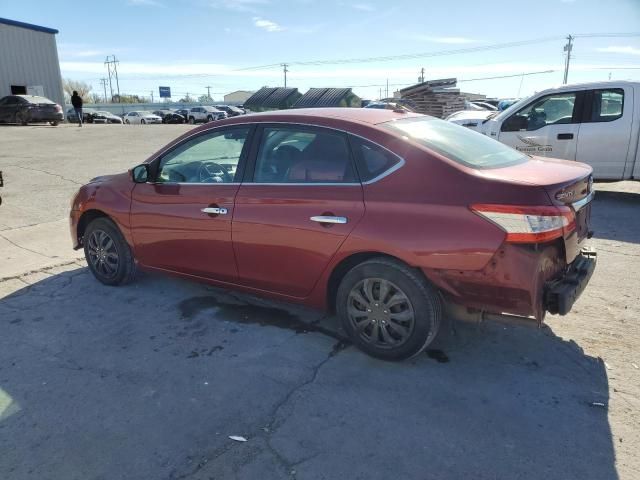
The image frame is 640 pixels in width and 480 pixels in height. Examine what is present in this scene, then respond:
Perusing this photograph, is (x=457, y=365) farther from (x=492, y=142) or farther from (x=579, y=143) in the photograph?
(x=579, y=143)

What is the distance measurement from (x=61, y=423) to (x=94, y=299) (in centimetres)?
194

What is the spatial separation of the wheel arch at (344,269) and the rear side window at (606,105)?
6632mm

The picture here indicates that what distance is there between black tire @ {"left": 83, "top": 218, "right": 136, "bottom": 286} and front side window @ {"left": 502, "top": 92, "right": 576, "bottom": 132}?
6.84 m

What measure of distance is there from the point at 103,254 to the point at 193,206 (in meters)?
1.41

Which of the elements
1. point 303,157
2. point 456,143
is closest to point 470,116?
point 456,143

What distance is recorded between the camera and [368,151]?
3.36m

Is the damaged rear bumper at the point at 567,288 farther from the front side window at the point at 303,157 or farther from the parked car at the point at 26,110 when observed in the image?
the parked car at the point at 26,110

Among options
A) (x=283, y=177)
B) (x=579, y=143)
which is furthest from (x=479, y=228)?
(x=579, y=143)

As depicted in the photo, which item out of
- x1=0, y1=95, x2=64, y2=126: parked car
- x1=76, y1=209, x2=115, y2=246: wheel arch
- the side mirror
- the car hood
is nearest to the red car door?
the side mirror

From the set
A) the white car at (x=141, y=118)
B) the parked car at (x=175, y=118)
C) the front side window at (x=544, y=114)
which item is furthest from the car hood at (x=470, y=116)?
the white car at (x=141, y=118)

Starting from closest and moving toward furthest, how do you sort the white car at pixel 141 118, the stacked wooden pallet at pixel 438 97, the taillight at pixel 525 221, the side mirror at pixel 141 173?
the taillight at pixel 525 221 < the side mirror at pixel 141 173 < the stacked wooden pallet at pixel 438 97 < the white car at pixel 141 118

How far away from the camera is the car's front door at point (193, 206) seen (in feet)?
13.0

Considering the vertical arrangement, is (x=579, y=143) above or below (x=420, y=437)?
above

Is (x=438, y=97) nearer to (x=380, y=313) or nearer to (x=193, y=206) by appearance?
(x=193, y=206)
